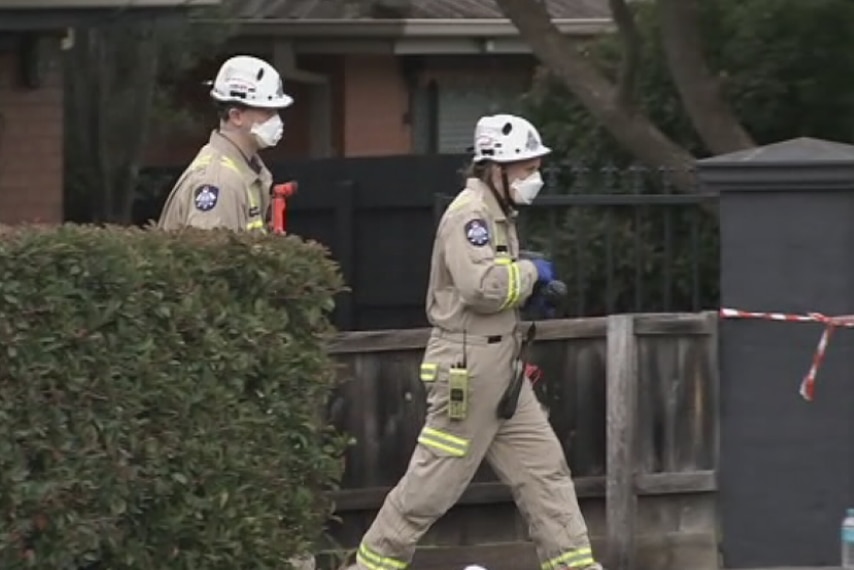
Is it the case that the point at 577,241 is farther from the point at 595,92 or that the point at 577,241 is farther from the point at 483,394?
the point at 483,394

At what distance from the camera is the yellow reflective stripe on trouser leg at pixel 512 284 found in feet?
25.6

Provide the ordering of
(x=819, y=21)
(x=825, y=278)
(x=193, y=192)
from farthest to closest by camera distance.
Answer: (x=819, y=21), (x=825, y=278), (x=193, y=192)

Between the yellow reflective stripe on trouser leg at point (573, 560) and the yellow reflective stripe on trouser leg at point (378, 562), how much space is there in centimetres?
54

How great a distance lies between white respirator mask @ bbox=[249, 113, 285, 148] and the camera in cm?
788

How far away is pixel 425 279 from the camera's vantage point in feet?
42.3

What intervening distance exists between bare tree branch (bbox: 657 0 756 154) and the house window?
10375 mm

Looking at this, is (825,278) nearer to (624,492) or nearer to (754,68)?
(624,492)

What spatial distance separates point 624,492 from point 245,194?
204 cm

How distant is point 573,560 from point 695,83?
307cm

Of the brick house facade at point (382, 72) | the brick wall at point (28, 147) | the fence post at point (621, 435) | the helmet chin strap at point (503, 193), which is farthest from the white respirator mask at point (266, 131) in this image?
the brick house facade at point (382, 72)

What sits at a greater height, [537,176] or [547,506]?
[537,176]

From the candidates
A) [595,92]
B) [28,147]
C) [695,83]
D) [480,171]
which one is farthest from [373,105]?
[480,171]

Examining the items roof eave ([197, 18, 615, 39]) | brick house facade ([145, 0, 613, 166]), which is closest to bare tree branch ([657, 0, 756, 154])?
roof eave ([197, 18, 615, 39])

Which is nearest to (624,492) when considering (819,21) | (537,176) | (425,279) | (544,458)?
(544,458)
